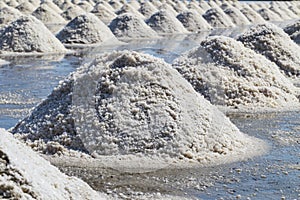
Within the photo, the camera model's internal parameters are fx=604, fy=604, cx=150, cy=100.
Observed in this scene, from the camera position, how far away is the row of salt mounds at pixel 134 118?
5473 millimetres

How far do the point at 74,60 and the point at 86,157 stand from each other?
27.7ft

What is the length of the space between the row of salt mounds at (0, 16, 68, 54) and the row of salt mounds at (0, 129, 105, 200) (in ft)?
34.6

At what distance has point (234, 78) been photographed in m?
8.12

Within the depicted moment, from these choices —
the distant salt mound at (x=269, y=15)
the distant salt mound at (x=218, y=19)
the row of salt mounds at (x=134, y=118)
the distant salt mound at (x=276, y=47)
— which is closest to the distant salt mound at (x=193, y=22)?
the distant salt mound at (x=218, y=19)

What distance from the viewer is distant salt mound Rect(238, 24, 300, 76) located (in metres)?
10.0

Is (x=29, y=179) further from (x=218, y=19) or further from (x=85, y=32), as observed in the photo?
(x=218, y=19)

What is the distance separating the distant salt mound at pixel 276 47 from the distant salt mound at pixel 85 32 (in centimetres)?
761

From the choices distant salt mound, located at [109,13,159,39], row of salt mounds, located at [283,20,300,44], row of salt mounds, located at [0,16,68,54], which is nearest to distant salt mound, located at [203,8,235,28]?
distant salt mound, located at [109,13,159,39]

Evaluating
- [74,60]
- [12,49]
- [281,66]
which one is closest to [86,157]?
[281,66]

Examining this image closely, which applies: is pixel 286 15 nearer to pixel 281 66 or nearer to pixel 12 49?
pixel 12 49

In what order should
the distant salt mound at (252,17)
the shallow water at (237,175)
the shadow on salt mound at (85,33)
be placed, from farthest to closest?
the distant salt mound at (252,17) < the shadow on salt mound at (85,33) < the shallow water at (237,175)

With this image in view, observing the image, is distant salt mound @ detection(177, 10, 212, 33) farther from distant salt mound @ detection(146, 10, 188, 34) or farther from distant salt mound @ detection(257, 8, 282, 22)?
distant salt mound @ detection(257, 8, 282, 22)

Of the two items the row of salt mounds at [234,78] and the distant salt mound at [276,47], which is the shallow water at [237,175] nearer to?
the row of salt mounds at [234,78]

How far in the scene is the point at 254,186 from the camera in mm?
4742
